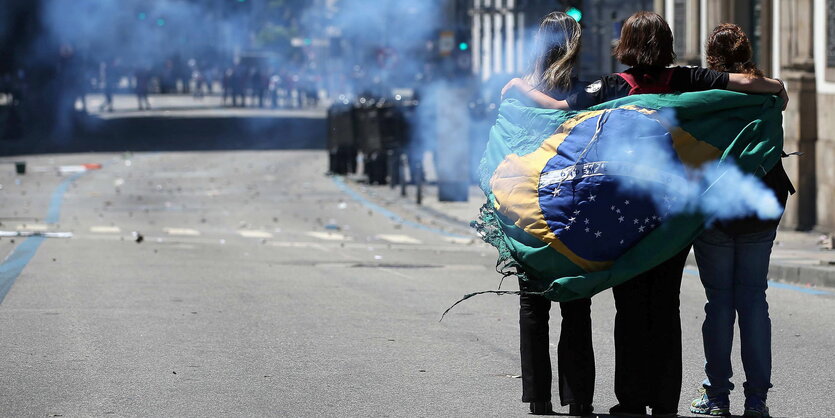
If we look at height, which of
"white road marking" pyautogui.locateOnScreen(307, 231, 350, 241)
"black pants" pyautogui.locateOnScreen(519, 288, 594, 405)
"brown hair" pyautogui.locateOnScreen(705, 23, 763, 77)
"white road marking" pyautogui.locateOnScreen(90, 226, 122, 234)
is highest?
"brown hair" pyautogui.locateOnScreen(705, 23, 763, 77)

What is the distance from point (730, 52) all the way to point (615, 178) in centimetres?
79

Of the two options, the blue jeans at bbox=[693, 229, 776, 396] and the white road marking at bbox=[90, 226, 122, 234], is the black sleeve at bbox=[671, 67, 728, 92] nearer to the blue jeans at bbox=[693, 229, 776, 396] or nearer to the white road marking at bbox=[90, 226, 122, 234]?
the blue jeans at bbox=[693, 229, 776, 396]

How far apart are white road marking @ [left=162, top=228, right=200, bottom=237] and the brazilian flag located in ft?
36.6

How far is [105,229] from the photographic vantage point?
17.3m

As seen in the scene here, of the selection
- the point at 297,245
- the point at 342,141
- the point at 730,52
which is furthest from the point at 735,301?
the point at 342,141

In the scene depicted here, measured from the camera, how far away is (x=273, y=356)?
25.9ft

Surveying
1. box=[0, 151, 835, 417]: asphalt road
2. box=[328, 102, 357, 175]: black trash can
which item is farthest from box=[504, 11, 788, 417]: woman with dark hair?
box=[328, 102, 357, 175]: black trash can

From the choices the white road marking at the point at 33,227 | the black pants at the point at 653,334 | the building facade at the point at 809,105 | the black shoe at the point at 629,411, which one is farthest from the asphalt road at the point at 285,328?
the building facade at the point at 809,105

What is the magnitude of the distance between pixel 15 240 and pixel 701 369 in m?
9.52

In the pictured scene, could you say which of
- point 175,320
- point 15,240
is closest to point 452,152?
point 15,240

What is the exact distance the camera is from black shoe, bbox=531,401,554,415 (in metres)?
6.15

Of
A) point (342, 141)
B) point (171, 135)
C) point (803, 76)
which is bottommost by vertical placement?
point (171, 135)

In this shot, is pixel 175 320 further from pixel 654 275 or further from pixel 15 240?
pixel 15 240

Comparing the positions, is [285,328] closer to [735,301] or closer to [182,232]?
[735,301]
